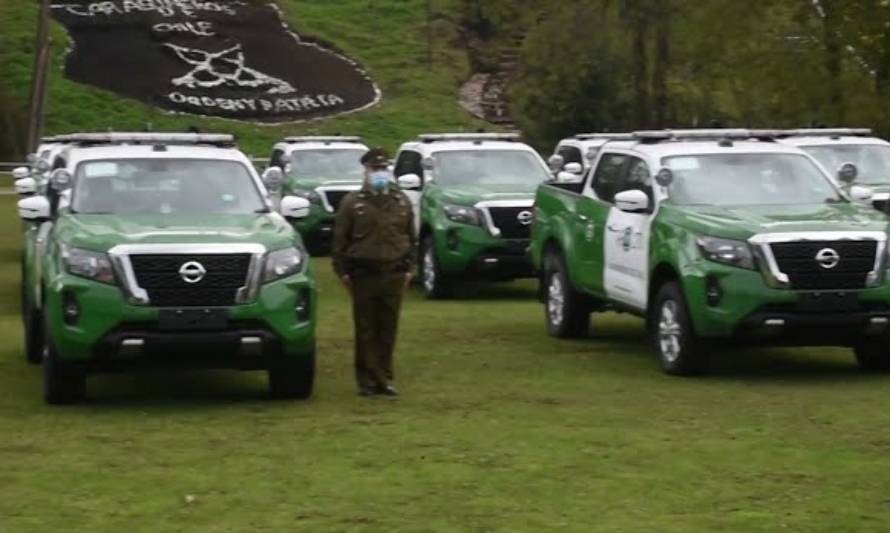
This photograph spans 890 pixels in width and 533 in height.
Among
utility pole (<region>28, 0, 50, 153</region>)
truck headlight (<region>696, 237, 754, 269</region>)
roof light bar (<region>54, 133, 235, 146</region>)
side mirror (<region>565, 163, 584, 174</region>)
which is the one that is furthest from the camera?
utility pole (<region>28, 0, 50, 153</region>)

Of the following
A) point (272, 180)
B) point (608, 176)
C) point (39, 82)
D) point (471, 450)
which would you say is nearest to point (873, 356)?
point (608, 176)

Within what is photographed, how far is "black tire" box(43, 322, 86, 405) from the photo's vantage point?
535 inches

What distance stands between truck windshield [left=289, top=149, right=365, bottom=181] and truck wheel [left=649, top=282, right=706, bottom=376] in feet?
52.0

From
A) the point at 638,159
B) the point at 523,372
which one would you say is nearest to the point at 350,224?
the point at 523,372

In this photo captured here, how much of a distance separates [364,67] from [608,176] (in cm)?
5112

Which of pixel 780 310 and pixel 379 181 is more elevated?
pixel 379 181

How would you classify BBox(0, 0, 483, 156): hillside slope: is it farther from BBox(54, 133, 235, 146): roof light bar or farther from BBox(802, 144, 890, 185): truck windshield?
BBox(54, 133, 235, 146): roof light bar

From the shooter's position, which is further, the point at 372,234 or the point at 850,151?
the point at 850,151

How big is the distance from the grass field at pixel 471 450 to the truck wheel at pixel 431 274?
617 cm

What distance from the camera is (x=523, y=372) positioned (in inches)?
631

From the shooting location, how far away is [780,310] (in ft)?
48.5

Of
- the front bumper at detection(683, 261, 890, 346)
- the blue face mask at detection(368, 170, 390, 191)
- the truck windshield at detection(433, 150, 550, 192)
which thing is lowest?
the truck windshield at detection(433, 150, 550, 192)

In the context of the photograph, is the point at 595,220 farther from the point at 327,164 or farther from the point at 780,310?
the point at 327,164

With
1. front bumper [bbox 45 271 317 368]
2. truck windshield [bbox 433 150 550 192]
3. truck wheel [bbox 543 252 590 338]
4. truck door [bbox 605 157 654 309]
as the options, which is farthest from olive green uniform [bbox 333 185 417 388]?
truck windshield [bbox 433 150 550 192]
